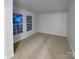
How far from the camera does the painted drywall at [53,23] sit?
652 cm

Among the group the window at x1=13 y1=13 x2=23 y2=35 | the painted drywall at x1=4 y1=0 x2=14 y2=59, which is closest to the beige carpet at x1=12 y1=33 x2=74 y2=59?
the painted drywall at x1=4 y1=0 x2=14 y2=59

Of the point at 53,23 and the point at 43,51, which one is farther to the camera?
the point at 53,23

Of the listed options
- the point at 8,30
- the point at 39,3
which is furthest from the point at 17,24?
the point at 8,30

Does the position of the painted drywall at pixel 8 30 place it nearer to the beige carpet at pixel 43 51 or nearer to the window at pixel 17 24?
the beige carpet at pixel 43 51

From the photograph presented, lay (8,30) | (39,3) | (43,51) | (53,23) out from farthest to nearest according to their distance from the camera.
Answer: (53,23)
(39,3)
(43,51)
(8,30)

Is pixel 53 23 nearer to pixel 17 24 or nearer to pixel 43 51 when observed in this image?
pixel 17 24

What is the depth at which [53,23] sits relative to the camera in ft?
23.4

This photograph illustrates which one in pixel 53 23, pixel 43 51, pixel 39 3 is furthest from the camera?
pixel 53 23

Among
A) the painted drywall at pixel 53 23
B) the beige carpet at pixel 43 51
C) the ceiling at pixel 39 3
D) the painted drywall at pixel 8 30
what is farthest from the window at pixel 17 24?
Result: the painted drywall at pixel 53 23

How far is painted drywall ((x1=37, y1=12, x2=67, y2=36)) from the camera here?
652 cm

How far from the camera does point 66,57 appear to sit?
258cm

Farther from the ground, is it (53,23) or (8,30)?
(53,23)
